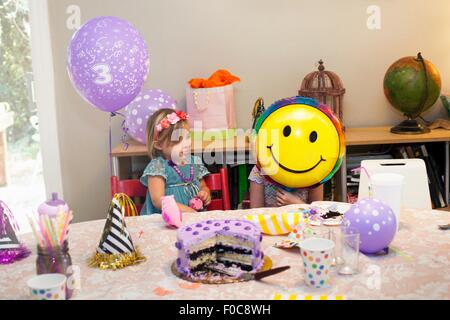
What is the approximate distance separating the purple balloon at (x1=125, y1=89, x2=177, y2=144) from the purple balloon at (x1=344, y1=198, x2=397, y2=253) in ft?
4.78

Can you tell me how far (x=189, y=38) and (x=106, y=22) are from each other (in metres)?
0.90

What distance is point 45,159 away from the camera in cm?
331

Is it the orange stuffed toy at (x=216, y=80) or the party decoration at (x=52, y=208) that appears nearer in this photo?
the party decoration at (x=52, y=208)

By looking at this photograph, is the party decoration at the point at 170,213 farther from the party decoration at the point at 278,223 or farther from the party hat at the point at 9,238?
the party hat at the point at 9,238

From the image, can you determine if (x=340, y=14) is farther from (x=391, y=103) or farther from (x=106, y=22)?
(x=106, y=22)

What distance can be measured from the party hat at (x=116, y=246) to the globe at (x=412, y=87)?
1812mm

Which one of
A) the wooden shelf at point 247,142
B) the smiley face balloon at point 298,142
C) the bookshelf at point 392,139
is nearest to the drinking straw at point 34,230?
the smiley face balloon at point 298,142

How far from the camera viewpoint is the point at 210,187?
239 cm

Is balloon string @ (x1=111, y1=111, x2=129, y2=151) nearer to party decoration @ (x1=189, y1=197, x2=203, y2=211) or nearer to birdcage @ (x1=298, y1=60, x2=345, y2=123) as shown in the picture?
party decoration @ (x1=189, y1=197, x2=203, y2=211)

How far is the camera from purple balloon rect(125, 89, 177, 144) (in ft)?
9.11

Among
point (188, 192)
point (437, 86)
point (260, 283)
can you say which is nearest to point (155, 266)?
point (260, 283)

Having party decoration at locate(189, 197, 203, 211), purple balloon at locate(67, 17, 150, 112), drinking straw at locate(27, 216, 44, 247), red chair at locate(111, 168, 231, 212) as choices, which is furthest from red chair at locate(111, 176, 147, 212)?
drinking straw at locate(27, 216, 44, 247)

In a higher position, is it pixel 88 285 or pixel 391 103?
pixel 391 103

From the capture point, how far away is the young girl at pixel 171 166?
2.31m
